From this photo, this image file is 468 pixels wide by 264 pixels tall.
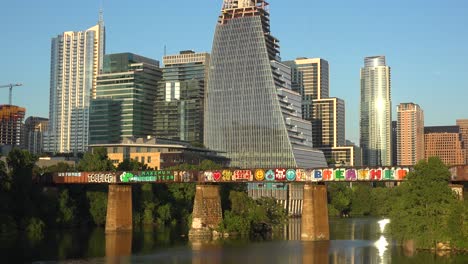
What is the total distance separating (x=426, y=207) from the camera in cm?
10475

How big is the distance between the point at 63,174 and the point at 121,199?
16594 mm

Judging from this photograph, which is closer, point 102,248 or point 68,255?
point 68,255

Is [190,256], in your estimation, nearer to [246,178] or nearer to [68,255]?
[68,255]

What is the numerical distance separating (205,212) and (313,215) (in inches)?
897

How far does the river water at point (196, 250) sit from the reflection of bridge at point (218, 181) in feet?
16.0

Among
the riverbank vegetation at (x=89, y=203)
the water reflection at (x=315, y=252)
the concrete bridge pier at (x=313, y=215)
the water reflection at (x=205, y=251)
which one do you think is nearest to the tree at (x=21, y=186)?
the riverbank vegetation at (x=89, y=203)

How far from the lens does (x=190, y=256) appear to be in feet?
345

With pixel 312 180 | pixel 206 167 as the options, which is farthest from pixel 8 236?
pixel 206 167

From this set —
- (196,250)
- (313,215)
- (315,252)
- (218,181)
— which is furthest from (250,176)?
(315,252)

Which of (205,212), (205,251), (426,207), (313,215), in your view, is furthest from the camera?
(205,212)

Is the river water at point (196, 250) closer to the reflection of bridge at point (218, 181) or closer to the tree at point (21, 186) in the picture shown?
the reflection of bridge at point (218, 181)

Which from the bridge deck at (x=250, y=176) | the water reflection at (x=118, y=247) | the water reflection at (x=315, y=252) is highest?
the bridge deck at (x=250, y=176)

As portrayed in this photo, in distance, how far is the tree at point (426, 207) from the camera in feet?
335

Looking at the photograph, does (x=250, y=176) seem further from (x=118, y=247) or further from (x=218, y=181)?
(x=118, y=247)
